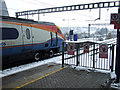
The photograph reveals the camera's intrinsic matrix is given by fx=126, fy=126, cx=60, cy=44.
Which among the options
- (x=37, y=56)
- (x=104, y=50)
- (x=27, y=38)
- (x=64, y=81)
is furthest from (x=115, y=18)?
(x=37, y=56)

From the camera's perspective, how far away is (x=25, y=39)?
9148mm

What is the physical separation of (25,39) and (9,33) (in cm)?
137

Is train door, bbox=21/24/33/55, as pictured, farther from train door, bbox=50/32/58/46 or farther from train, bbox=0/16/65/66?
train door, bbox=50/32/58/46

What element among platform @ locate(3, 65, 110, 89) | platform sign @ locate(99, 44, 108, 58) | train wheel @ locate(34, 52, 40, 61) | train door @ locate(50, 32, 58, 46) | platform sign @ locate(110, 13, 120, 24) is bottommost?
platform @ locate(3, 65, 110, 89)

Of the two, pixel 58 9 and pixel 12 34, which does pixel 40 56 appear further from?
pixel 58 9

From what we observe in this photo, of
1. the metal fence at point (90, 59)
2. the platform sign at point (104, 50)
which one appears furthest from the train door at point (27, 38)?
the platform sign at point (104, 50)

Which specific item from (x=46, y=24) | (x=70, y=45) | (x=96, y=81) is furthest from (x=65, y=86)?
(x=46, y=24)

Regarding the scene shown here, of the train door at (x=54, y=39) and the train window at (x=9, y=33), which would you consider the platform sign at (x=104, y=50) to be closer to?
the train window at (x=9, y=33)

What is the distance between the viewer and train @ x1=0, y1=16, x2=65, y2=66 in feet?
25.8

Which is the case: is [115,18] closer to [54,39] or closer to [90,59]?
[90,59]

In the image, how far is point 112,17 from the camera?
508cm

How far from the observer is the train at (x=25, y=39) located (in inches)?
310

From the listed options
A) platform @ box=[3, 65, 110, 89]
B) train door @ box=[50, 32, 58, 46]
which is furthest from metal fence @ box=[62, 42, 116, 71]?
train door @ box=[50, 32, 58, 46]

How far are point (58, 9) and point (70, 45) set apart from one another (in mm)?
12984
